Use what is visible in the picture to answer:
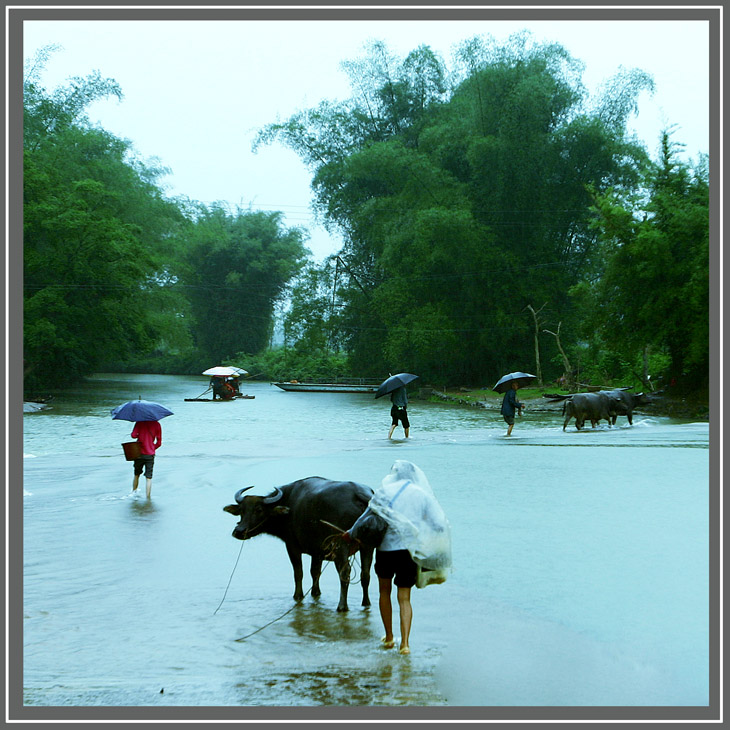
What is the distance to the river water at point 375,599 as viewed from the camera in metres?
4.73

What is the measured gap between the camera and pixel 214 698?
4570mm

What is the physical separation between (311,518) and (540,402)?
25616 millimetres

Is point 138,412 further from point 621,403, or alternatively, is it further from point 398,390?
point 621,403

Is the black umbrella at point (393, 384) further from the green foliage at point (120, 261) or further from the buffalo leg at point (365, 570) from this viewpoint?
the green foliage at point (120, 261)

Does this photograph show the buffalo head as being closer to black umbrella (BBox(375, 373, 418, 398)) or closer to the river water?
the river water

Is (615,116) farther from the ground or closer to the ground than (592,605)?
farther from the ground

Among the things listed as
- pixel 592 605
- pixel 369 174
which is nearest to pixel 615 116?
pixel 369 174

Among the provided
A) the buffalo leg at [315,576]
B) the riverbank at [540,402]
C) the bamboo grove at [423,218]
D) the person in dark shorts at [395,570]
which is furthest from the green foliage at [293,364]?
the person in dark shorts at [395,570]

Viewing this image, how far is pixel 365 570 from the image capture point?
20.6 feet

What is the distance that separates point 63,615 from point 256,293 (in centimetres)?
5375

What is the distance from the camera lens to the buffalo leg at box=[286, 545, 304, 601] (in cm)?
638

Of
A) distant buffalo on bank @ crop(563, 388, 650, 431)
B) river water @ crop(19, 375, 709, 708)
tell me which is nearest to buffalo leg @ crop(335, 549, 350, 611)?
river water @ crop(19, 375, 709, 708)
